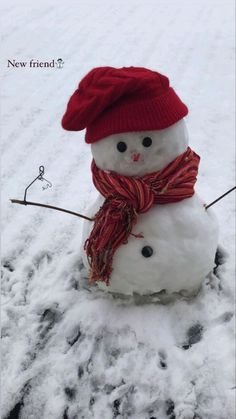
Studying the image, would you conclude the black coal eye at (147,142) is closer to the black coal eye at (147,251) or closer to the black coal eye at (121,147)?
the black coal eye at (121,147)

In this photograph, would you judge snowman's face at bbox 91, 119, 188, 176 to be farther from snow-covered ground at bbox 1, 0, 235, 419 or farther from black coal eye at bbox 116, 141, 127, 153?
snow-covered ground at bbox 1, 0, 235, 419

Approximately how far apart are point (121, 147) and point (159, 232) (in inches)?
10.2

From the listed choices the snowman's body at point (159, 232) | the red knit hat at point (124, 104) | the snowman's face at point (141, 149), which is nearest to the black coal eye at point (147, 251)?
the snowman's body at point (159, 232)

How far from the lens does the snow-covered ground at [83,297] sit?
3.82 ft

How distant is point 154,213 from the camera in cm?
118

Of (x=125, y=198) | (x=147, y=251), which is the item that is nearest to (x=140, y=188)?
(x=125, y=198)

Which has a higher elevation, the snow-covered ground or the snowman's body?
the snowman's body

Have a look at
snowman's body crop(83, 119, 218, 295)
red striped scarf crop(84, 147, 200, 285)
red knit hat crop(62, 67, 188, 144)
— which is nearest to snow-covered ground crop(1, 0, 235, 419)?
snowman's body crop(83, 119, 218, 295)

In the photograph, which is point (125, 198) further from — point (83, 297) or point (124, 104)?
point (83, 297)

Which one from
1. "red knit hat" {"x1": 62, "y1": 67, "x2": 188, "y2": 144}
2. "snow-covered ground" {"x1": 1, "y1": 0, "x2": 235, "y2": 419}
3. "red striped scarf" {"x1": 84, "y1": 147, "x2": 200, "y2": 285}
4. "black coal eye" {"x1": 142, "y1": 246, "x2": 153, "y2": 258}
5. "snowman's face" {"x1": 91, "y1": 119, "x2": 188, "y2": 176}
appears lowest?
"snow-covered ground" {"x1": 1, "y1": 0, "x2": 235, "y2": 419}

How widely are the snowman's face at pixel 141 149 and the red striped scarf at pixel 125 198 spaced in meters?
0.02

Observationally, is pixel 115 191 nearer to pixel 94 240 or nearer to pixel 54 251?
pixel 94 240

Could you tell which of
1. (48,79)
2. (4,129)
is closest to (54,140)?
(4,129)

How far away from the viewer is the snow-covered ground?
117 cm
